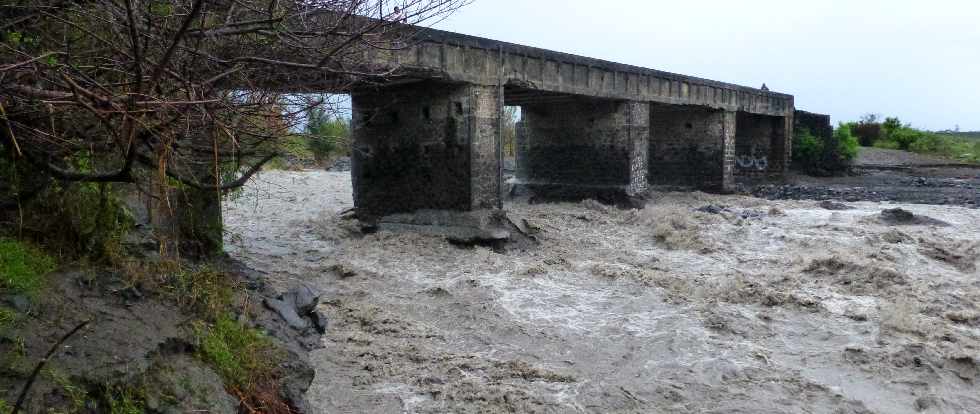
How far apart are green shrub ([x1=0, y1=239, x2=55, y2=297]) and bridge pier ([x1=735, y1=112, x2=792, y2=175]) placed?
25.9m

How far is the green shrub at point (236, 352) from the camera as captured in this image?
4.75 metres

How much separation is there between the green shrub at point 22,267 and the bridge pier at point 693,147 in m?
19.4

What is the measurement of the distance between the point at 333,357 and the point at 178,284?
83.0 inches

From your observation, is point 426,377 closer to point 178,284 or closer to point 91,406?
point 178,284

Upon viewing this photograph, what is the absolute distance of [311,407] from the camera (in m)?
5.42

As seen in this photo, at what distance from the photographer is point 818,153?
97.5 feet

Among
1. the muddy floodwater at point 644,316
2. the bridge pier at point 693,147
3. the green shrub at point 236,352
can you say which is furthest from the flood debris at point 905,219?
the green shrub at point 236,352

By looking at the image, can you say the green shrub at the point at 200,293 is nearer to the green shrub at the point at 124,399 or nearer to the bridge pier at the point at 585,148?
the green shrub at the point at 124,399

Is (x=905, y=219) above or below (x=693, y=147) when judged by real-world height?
below

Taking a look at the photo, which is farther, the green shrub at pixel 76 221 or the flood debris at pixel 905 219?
the flood debris at pixel 905 219

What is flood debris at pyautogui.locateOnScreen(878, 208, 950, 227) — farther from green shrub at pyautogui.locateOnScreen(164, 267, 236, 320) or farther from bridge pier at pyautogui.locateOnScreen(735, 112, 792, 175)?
green shrub at pyautogui.locateOnScreen(164, 267, 236, 320)

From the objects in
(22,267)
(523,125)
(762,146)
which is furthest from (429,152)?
(762,146)

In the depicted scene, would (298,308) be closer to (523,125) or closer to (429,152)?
(429,152)

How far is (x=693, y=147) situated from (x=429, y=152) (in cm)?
1224
